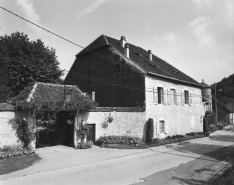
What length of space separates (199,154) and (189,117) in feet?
37.8

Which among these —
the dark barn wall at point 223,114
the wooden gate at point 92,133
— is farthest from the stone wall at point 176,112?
the dark barn wall at point 223,114

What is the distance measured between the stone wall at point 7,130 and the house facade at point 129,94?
5.00 meters

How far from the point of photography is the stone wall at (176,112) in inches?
726

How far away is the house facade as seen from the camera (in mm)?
17234

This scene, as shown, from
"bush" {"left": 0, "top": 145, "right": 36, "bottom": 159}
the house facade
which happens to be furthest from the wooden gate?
"bush" {"left": 0, "top": 145, "right": 36, "bottom": 159}

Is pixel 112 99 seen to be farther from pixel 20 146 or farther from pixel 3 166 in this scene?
pixel 3 166

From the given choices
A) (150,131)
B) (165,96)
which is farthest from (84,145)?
(165,96)

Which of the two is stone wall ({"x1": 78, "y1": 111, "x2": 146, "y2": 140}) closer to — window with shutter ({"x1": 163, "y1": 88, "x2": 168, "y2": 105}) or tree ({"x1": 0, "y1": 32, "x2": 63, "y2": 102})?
window with shutter ({"x1": 163, "y1": 88, "x2": 168, "y2": 105})

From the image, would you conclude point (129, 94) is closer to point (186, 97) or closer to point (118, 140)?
point (118, 140)

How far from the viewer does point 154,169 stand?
9586mm

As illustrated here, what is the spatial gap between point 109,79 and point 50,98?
8.27 metres

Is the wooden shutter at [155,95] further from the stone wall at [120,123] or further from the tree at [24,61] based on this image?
the tree at [24,61]

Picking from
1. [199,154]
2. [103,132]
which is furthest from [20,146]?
[199,154]

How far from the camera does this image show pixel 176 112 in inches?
858
